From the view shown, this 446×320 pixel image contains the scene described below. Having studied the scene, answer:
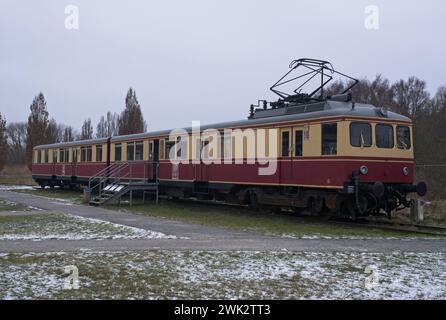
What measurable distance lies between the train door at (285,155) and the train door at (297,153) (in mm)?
162

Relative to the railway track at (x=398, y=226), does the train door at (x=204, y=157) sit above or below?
above

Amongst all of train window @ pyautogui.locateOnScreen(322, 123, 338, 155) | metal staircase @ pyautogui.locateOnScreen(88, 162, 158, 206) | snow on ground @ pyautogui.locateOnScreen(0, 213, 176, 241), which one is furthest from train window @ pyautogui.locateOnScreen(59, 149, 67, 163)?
train window @ pyautogui.locateOnScreen(322, 123, 338, 155)

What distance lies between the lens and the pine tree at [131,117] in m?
51.2

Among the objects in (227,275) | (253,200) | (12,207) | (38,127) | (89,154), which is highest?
(38,127)

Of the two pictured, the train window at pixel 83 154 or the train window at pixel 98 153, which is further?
the train window at pixel 83 154

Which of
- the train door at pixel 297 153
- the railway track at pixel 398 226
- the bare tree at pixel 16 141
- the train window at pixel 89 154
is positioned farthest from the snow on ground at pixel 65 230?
the bare tree at pixel 16 141

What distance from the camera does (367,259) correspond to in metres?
9.47

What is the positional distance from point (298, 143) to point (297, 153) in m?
Result: 0.31

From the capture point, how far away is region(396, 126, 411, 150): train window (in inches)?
630

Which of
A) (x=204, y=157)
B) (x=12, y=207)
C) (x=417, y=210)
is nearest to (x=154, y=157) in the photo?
(x=204, y=157)

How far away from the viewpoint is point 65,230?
13.3 m

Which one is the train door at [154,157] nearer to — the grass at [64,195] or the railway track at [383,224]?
the grass at [64,195]

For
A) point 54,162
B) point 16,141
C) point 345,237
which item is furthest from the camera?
point 16,141

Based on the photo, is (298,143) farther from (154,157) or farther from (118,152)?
(118,152)
